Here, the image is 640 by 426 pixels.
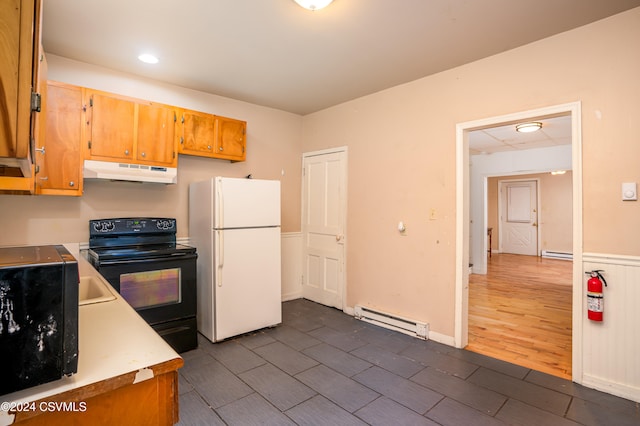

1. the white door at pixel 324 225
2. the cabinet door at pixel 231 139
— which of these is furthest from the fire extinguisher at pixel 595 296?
the cabinet door at pixel 231 139

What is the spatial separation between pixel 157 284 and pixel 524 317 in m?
4.22

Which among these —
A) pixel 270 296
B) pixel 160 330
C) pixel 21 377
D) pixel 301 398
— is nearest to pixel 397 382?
pixel 301 398

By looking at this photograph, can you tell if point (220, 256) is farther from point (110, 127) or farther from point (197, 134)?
point (110, 127)

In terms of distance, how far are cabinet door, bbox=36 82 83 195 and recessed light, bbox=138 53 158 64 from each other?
58cm

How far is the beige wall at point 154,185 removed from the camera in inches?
111

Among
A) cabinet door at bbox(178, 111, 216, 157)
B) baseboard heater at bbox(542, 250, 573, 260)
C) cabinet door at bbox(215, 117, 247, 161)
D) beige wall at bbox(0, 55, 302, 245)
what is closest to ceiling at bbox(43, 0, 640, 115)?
beige wall at bbox(0, 55, 302, 245)

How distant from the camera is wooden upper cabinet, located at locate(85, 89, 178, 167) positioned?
287 cm

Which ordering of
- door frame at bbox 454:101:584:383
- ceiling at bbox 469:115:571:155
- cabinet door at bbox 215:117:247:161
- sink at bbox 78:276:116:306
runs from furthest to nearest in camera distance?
1. ceiling at bbox 469:115:571:155
2. cabinet door at bbox 215:117:247:161
3. door frame at bbox 454:101:584:383
4. sink at bbox 78:276:116:306

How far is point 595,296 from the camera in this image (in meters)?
2.31

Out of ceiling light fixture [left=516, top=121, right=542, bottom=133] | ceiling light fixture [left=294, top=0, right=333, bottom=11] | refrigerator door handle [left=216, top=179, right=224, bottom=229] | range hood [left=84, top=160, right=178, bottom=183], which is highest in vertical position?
ceiling light fixture [left=294, top=0, right=333, bottom=11]

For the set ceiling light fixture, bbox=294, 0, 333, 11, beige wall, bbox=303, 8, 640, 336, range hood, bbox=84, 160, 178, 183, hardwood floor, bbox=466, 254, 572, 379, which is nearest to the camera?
ceiling light fixture, bbox=294, 0, 333, 11

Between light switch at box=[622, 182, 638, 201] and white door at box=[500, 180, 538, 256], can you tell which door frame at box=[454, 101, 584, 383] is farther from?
white door at box=[500, 180, 538, 256]

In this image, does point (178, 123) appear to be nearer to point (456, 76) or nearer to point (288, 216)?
point (288, 216)

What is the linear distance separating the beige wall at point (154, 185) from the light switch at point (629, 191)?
352 centimetres
